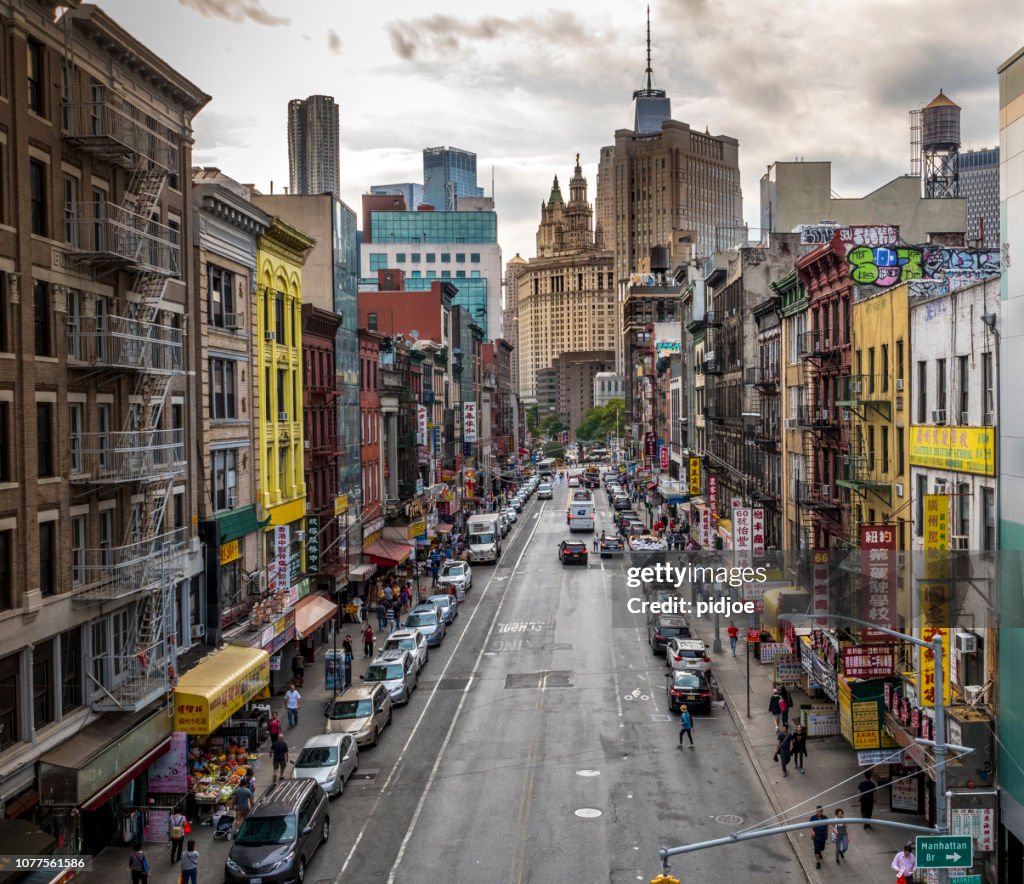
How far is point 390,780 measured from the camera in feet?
105

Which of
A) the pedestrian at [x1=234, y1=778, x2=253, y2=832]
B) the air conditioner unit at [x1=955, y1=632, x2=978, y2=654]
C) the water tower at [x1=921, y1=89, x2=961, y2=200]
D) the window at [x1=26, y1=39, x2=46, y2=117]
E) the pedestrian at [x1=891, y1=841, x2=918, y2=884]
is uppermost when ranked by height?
the water tower at [x1=921, y1=89, x2=961, y2=200]

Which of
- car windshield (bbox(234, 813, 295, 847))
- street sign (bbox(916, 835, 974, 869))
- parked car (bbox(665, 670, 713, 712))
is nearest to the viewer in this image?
street sign (bbox(916, 835, 974, 869))

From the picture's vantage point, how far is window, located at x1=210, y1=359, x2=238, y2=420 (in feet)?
124

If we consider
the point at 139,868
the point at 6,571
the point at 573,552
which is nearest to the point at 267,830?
the point at 139,868

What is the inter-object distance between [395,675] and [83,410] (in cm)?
1759

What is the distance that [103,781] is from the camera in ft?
83.3

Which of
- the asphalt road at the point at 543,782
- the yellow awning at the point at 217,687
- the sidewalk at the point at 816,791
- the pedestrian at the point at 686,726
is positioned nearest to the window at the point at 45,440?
the yellow awning at the point at 217,687

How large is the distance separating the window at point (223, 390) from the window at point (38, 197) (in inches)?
480

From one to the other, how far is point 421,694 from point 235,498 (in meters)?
10.5

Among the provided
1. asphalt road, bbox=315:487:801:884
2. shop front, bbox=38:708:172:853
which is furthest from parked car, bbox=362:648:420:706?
shop front, bbox=38:708:172:853

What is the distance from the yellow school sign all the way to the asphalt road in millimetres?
10406

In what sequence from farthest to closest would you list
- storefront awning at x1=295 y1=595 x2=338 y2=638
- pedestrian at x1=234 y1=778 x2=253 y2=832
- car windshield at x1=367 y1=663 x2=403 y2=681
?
storefront awning at x1=295 y1=595 x2=338 y2=638
car windshield at x1=367 y1=663 x2=403 y2=681
pedestrian at x1=234 y1=778 x2=253 y2=832

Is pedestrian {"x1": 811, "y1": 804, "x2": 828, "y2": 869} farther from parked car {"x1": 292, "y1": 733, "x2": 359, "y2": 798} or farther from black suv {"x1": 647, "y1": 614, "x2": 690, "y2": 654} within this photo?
black suv {"x1": 647, "y1": 614, "x2": 690, "y2": 654}

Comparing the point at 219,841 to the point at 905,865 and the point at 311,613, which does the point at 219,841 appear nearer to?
the point at 905,865
